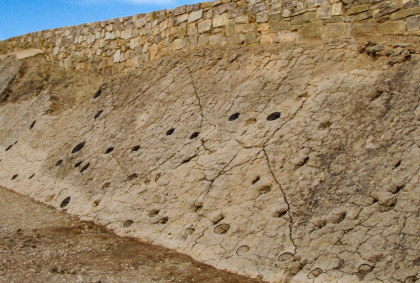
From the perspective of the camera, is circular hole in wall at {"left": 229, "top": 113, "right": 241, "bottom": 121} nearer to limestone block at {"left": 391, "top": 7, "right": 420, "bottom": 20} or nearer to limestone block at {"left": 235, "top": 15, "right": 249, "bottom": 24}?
limestone block at {"left": 235, "top": 15, "right": 249, "bottom": 24}

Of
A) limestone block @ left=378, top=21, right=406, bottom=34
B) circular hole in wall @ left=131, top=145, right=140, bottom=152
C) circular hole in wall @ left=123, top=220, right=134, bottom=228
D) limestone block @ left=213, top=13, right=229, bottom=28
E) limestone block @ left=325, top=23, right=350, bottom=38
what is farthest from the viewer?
limestone block @ left=213, top=13, right=229, bottom=28

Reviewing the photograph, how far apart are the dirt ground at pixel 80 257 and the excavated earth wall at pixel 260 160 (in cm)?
20

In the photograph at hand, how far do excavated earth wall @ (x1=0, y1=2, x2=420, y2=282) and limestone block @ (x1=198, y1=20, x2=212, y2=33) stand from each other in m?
0.39

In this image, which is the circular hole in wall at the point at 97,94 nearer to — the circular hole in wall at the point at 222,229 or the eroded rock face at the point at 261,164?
the eroded rock face at the point at 261,164

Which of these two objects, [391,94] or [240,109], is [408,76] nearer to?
[391,94]

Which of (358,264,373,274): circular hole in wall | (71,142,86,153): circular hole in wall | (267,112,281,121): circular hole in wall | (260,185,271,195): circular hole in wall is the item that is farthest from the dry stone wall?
(358,264,373,274): circular hole in wall

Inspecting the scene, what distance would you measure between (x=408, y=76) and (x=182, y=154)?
310 centimetres

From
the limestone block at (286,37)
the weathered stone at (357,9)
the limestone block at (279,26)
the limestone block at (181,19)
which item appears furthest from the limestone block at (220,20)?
the weathered stone at (357,9)

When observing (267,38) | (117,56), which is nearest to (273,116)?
(267,38)

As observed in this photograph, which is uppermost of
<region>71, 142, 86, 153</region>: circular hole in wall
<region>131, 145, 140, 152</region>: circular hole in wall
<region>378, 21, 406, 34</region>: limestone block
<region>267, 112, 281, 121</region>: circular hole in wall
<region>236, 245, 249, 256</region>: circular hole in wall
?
<region>378, 21, 406, 34</region>: limestone block

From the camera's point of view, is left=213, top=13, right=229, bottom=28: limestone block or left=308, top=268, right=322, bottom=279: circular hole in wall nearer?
left=308, top=268, right=322, bottom=279: circular hole in wall

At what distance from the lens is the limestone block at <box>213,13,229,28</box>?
775 centimetres

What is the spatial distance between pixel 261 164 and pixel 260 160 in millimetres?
72

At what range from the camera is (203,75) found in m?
7.46
